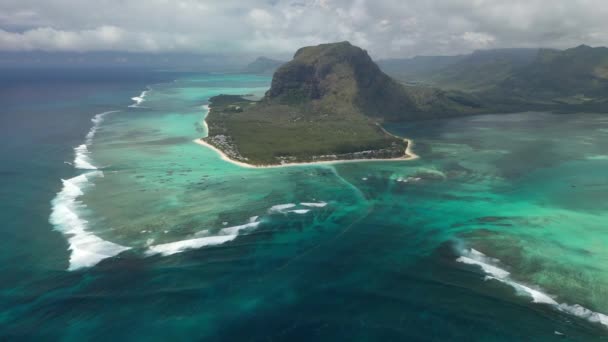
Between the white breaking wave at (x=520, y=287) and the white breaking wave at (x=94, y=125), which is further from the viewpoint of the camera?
the white breaking wave at (x=94, y=125)

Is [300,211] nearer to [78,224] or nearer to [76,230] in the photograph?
[76,230]

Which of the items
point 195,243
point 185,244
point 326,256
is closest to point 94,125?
A: point 185,244

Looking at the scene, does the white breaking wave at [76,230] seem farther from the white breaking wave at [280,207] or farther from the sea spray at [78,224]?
the white breaking wave at [280,207]

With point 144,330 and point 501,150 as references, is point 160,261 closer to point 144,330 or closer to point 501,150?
point 144,330

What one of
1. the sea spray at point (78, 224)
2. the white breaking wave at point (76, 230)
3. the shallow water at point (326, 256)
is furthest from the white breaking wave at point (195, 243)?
the sea spray at point (78, 224)

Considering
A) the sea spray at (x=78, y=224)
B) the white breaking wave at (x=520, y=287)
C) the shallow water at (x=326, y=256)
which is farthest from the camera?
the sea spray at (x=78, y=224)

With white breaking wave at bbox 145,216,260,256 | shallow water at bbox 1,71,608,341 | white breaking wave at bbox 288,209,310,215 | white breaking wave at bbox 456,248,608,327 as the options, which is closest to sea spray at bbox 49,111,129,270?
shallow water at bbox 1,71,608,341

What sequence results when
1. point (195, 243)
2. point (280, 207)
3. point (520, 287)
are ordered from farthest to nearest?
point (280, 207)
point (195, 243)
point (520, 287)
